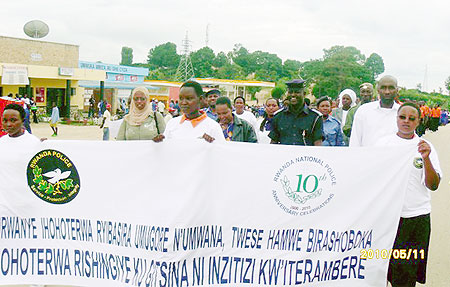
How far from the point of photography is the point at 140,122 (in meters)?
5.38

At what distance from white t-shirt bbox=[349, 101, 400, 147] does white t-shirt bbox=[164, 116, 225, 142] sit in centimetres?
157

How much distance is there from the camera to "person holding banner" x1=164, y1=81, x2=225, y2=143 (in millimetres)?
4590

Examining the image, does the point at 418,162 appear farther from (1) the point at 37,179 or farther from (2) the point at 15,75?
(2) the point at 15,75

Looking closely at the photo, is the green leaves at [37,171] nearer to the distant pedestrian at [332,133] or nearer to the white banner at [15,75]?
the distant pedestrian at [332,133]

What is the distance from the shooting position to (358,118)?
17.4ft

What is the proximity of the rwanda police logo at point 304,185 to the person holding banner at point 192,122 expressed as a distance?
73cm

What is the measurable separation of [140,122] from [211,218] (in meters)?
1.66

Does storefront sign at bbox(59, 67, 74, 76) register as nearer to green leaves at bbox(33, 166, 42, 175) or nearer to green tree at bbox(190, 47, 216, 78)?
green leaves at bbox(33, 166, 42, 175)

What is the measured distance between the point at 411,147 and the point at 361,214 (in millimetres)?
680

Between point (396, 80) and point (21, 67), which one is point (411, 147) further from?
point (21, 67)

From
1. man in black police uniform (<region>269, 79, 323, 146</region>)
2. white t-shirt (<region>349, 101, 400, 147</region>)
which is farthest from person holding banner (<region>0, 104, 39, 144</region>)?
white t-shirt (<region>349, 101, 400, 147</region>)

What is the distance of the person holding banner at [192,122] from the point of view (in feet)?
15.1

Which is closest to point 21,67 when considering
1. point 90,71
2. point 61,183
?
point 90,71

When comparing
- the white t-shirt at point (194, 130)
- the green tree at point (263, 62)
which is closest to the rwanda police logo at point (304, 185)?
the white t-shirt at point (194, 130)
